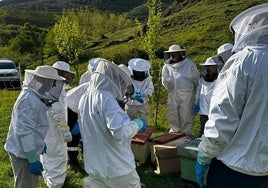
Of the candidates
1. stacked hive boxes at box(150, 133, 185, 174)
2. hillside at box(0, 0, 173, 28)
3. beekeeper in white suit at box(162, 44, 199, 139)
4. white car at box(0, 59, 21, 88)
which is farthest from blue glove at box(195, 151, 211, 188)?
hillside at box(0, 0, 173, 28)

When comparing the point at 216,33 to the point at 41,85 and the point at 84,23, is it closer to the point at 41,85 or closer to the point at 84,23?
the point at 41,85

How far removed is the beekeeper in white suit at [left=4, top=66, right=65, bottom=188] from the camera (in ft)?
13.1

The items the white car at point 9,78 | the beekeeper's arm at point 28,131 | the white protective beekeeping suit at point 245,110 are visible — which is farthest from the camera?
the white car at point 9,78

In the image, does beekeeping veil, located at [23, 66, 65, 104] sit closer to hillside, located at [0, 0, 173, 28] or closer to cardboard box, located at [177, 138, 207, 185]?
cardboard box, located at [177, 138, 207, 185]

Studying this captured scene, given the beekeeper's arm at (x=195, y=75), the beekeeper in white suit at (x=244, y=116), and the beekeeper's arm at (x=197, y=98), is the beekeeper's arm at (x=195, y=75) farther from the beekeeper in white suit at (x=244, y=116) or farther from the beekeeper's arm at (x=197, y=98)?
the beekeeper in white suit at (x=244, y=116)

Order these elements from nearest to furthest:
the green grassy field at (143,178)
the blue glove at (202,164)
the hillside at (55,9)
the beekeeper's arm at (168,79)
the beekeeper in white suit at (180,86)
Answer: the blue glove at (202,164)
the green grassy field at (143,178)
the beekeeper in white suit at (180,86)
the beekeeper's arm at (168,79)
the hillside at (55,9)

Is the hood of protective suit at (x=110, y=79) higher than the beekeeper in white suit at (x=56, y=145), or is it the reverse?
the hood of protective suit at (x=110, y=79)

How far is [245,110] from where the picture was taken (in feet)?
8.81

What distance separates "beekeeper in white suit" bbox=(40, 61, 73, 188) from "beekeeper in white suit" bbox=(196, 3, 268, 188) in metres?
2.97

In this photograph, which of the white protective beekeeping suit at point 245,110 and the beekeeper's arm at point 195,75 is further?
the beekeeper's arm at point 195,75

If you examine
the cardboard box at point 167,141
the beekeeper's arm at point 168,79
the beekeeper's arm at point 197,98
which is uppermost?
the beekeeper's arm at point 168,79

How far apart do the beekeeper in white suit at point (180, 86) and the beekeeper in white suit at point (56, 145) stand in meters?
2.86

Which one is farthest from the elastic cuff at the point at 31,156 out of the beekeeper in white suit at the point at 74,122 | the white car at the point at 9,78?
the white car at the point at 9,78

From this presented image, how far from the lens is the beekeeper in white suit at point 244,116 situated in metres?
2.64
